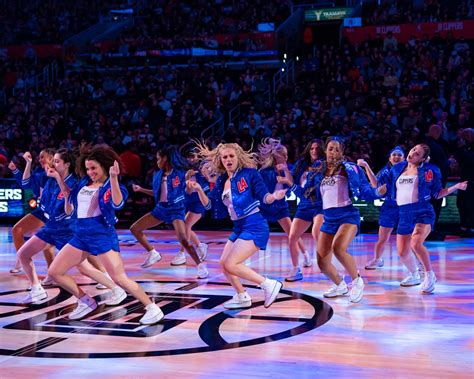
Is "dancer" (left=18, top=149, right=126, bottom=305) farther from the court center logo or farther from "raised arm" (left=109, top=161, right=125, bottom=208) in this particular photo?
"raised arm" (left=109, top=161, right=125, bottom=208)

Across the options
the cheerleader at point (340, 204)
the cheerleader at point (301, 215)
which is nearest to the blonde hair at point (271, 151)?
the cheerleader at point (301, 215)

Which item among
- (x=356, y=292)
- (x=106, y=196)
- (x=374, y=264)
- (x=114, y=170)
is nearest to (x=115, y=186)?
(x=114, y=170)

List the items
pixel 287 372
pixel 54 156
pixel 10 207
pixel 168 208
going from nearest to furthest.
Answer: pixel 287 372 → pixel 54 156 → pixel 168 208 → pixel 10 207

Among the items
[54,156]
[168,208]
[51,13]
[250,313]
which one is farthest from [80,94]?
[250,313]

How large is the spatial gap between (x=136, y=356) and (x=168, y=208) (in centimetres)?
483

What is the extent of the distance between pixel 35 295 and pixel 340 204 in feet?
10.8

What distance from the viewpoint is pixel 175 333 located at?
674 cm

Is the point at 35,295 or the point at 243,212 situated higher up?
the point at 243,212

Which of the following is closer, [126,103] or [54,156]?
[54,156]

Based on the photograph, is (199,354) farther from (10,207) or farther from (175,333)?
(10,207)

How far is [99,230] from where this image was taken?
701 cm

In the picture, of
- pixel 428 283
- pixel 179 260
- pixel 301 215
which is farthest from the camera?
pixel 179 260

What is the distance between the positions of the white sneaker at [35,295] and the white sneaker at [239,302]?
196cm

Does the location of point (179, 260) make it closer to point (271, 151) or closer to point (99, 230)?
point (271, 151)
